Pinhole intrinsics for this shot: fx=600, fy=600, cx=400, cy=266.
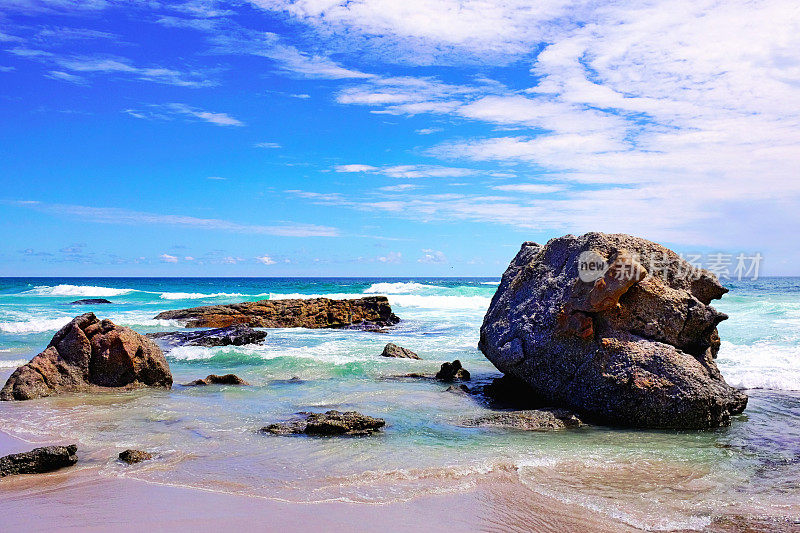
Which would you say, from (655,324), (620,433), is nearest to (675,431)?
(620,433)

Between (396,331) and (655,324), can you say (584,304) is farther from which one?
(396,331)

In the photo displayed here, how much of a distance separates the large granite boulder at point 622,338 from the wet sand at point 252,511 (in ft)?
9.30

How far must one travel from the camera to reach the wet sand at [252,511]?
14.2 ft

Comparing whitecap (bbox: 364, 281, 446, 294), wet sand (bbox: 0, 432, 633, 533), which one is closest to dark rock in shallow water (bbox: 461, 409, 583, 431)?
wet sand (bbox: 0, 432, 633, 533)

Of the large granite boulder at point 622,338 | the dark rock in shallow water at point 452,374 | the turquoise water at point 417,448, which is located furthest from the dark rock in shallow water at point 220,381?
the large granite boulder at point 622,338

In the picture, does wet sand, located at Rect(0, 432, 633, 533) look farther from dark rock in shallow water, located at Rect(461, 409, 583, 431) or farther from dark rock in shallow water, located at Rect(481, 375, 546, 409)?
dark rock in shallow water, located at Rect(481, 375, 546, 409)

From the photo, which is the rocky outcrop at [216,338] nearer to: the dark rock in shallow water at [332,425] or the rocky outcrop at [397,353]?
the rocky outcrop at [397,353]

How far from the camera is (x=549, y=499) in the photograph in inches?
191

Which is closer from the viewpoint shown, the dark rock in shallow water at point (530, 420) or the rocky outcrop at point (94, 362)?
the dark rock in shallow water at point (530, 420)

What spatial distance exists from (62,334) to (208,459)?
558 cm

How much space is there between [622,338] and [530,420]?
1.59 meters

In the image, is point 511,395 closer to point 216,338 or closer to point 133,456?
point 133,456

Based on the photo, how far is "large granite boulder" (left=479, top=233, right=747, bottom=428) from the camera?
23.5 feet

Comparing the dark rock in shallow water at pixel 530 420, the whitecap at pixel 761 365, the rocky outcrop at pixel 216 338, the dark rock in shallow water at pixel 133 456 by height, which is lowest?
the rocky outcrop at pixel 216 338
